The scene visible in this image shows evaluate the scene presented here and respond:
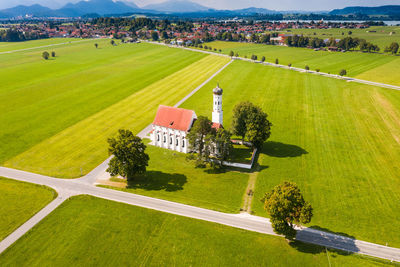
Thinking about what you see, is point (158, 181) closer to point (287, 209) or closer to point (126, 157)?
point (126, 157)

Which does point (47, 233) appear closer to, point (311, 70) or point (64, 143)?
point (64, 143)

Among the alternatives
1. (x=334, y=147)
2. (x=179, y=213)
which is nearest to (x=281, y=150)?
(x=334, y=147)

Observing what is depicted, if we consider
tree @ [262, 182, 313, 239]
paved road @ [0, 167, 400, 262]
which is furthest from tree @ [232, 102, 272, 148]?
tree @ [262, 182, 313, 239]

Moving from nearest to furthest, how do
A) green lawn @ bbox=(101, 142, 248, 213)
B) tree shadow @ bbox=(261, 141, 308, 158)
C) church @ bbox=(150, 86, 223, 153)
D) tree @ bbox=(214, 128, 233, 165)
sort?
green lawn @ bbox=(101, 142, 248, 213) → tree @ bbox=(214, 128, 233, 165) → church @ bbox=(150, 86, 223, 153) → tree shadow @ bbox=(261, 141, 308, 158)

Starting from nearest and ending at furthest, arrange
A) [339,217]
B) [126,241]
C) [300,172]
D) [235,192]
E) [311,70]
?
1. [126,241]
2. [339,217]
3. [235,192]
4. [300,172]
5. [311,70]

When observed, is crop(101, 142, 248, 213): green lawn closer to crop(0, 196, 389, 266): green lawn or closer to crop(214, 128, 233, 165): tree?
crop(214, 128, 233, 165): tree

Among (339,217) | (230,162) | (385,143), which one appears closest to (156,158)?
(230,162)

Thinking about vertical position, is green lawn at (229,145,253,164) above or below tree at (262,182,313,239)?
below
